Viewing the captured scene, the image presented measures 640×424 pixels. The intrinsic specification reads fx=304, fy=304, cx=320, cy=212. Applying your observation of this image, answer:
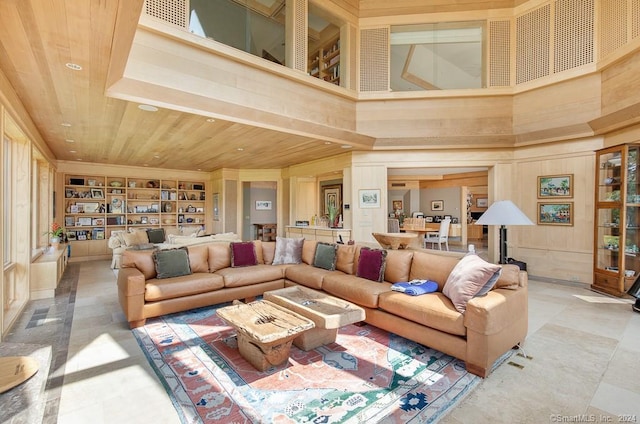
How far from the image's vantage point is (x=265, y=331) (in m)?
2.38

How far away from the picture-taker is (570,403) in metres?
2.10

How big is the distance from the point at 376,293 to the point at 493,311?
1.18 m

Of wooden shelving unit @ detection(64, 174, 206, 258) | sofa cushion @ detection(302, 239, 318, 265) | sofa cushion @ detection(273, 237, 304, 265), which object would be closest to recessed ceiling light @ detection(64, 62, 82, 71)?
sofa cushion @ detection(273, 237, 304, 265)

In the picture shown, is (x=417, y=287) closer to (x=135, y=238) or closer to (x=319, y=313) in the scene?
(x=319, y=313)

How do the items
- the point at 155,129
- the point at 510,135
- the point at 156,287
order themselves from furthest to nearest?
the point at 510,135 < the point at 155,129 < the point at 156,287

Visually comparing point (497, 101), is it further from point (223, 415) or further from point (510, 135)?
point (223, 415)

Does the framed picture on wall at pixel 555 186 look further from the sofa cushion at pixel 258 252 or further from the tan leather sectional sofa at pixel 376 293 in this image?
the sofa cushion at pixel 258 252

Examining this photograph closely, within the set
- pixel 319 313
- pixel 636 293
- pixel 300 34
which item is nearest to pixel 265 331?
pixel 319 313

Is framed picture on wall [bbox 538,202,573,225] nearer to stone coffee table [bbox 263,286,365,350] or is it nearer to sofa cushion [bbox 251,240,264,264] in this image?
stone coffee table [bbox 263,286,365,350]

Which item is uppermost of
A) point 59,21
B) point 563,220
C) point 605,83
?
point 605,83

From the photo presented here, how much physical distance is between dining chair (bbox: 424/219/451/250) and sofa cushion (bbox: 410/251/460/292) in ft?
17.5

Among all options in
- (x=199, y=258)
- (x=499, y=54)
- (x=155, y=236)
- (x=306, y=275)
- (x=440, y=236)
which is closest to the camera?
(x=306, y=275)

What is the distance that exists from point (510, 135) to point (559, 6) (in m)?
2.35

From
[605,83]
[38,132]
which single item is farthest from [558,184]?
[38,132]
